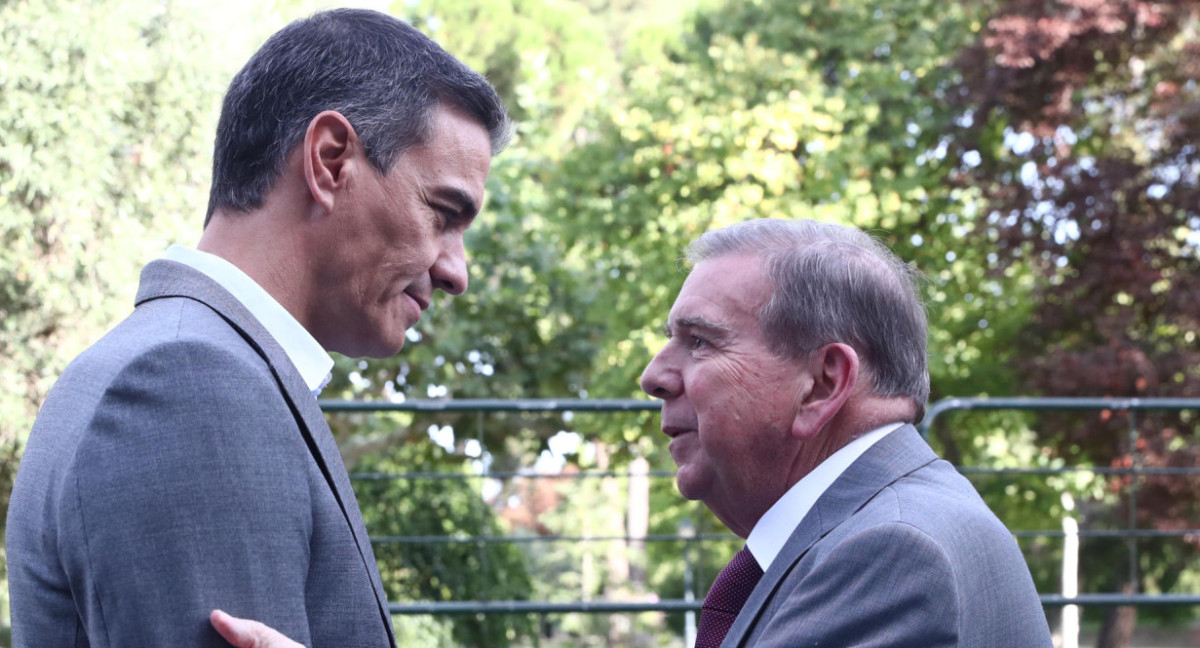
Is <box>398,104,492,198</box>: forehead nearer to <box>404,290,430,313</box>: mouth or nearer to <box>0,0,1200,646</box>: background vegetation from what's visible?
<box>404,290,430,313</box>: mouth

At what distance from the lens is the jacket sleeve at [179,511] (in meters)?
1.11

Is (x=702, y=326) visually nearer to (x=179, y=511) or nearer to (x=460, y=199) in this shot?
(x=460, y=199)

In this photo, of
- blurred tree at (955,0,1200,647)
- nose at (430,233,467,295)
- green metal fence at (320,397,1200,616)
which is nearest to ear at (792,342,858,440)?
nose at (430,233,467,295)

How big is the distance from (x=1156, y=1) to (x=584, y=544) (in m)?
8.62

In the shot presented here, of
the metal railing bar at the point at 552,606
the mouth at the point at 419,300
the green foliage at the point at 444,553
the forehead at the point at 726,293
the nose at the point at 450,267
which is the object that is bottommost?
the green foliage at the point at 444,553

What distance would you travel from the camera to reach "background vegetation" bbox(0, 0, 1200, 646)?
26.9 ft

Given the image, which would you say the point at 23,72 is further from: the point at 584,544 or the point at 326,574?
the point at 584,544

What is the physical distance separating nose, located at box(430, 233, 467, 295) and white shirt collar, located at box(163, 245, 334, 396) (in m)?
0.21

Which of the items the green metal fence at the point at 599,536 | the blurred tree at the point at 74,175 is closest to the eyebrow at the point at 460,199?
the green metal fence at the point at 599,536

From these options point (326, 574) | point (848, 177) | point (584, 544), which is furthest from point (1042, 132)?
point (326, 574)

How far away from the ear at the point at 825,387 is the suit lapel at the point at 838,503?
9 centimetres

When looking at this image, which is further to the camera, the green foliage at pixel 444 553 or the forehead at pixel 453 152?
the green foliage at pixel 444 553

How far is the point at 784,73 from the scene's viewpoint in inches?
496

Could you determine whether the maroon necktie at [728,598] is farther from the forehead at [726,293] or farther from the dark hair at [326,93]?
the dark hair at [326,93]
